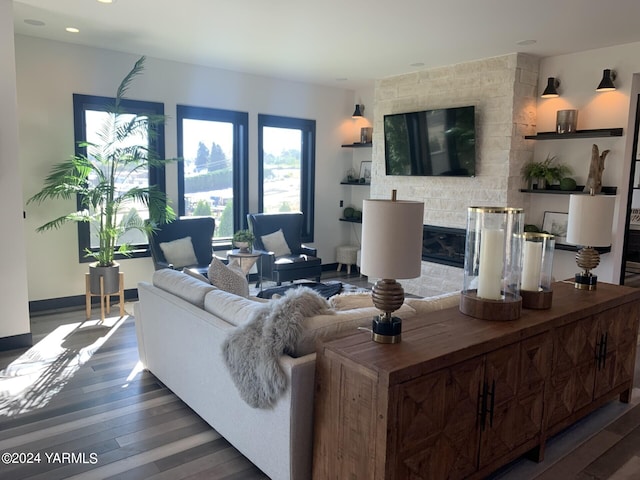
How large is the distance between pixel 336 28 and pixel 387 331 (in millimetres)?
3317

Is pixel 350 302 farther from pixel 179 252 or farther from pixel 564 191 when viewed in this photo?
pixel 564 191

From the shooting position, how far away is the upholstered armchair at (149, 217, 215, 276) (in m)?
5.38

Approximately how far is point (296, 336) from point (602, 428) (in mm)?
2121

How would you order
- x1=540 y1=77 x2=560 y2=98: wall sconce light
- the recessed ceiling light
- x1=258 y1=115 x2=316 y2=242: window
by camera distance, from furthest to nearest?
x1=258 y1=115 x2=316 y2=242: window < x1=540 y1=77 x2=560 y2=98: wall sconce light < the recessed ceiling light

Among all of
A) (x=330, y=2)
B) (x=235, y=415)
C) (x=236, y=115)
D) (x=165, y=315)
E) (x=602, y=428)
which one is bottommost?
(x=602, y=428)

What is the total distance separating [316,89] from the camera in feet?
23.7

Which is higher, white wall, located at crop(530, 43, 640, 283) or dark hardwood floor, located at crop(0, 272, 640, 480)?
white wall, located at crop(530, 43, 640, 283)

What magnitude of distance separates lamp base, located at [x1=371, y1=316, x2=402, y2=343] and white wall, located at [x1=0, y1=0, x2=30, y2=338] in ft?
11.1

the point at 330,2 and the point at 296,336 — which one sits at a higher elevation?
the point at 330,2

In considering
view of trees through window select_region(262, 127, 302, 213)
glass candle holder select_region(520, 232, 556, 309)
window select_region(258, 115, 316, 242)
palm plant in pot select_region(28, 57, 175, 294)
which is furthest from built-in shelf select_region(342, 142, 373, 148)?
glass candle holder select_region(520, 232, 556, 309)

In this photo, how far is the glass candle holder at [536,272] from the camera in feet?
8.58

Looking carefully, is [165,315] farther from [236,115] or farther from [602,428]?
[236,115]

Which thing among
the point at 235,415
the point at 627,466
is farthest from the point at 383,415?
the point at 627,466

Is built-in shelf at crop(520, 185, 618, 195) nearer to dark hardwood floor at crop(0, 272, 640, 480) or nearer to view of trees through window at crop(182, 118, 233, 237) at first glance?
dark hardwood floor at crop(0, 272, 640, 480)
